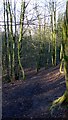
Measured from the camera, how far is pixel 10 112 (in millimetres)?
11945

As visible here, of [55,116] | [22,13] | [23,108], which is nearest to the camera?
[55,116]

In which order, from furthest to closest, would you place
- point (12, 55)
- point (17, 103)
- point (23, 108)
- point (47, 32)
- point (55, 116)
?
point (47, 32) → point (12, 55) → point (17, 103) → point (23, 108) → point (55, 116)

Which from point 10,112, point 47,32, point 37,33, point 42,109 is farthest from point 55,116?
point 47,32

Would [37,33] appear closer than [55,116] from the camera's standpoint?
No

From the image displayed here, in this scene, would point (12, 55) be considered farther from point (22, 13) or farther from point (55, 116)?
point (55, 116)

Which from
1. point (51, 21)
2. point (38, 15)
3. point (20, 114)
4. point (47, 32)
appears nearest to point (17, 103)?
point (20, 114)

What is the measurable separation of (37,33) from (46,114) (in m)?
19.0

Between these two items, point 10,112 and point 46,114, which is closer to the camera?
point 46,114

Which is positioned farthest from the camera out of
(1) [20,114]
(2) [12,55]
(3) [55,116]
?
(2) [12,55]

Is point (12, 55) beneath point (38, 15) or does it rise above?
beneath

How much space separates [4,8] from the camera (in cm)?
2328

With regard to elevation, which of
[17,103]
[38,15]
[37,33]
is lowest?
[17,103]

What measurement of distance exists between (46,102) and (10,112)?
210 centimetres

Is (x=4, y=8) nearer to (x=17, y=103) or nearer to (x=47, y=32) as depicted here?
(x=47, y=32)
